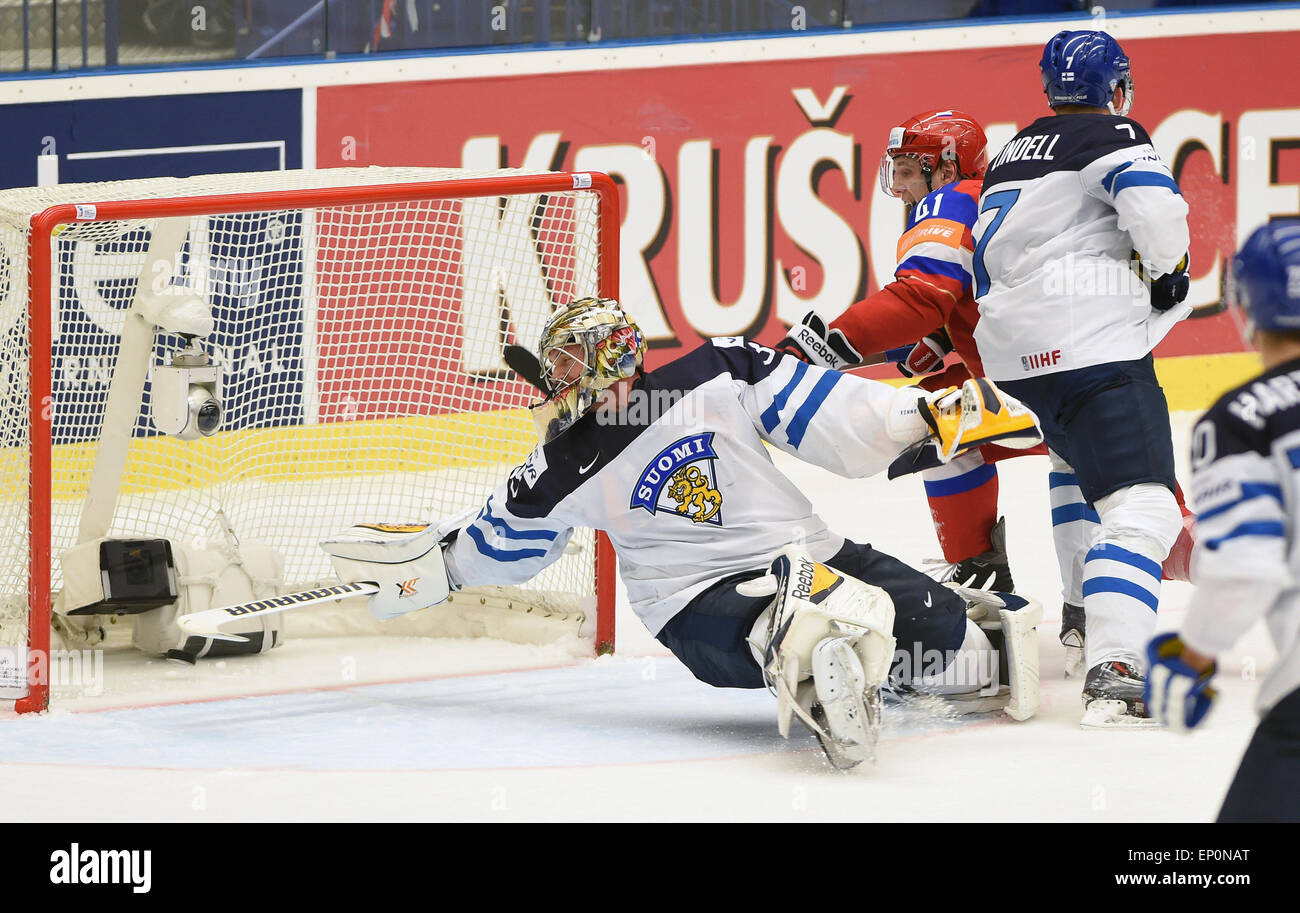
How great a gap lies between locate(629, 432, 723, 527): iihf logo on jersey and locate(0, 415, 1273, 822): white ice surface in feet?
1.57

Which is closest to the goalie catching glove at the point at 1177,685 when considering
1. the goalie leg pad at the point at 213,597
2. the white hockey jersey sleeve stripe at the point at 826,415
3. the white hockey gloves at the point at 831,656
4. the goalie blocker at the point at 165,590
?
the white hockey gloves at the point at 831,656

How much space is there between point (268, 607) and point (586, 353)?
992 mm

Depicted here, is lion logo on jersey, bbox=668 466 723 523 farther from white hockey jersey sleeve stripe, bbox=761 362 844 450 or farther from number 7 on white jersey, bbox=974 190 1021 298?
number 7 on white jersey, bbox=974 190 1021 298

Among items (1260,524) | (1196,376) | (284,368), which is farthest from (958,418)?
(1196,376)

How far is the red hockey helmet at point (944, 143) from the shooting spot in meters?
4.50

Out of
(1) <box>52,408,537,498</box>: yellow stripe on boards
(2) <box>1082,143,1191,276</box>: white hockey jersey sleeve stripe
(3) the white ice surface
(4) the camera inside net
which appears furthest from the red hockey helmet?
(4) the camera inside net

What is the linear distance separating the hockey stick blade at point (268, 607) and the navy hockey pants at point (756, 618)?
753mm

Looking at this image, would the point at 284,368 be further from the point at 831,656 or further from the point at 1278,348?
the point at 1278,348

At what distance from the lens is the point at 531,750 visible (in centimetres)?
372

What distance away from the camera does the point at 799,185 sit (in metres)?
7.58

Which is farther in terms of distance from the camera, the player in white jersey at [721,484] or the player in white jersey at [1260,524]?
the player in white jersey at [721,484]

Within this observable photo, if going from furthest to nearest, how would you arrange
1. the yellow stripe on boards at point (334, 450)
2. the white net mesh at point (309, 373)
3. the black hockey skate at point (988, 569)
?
the yellow stripe on boards at point (334, 450)
the white net mesh at point (309, 373)
the black hockey skate at point (988, 569)

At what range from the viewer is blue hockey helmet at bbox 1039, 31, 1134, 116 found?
3.94 meters

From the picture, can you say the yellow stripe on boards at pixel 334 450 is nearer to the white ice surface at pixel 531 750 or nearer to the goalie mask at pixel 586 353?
the white ice surface at pixel 531 750
